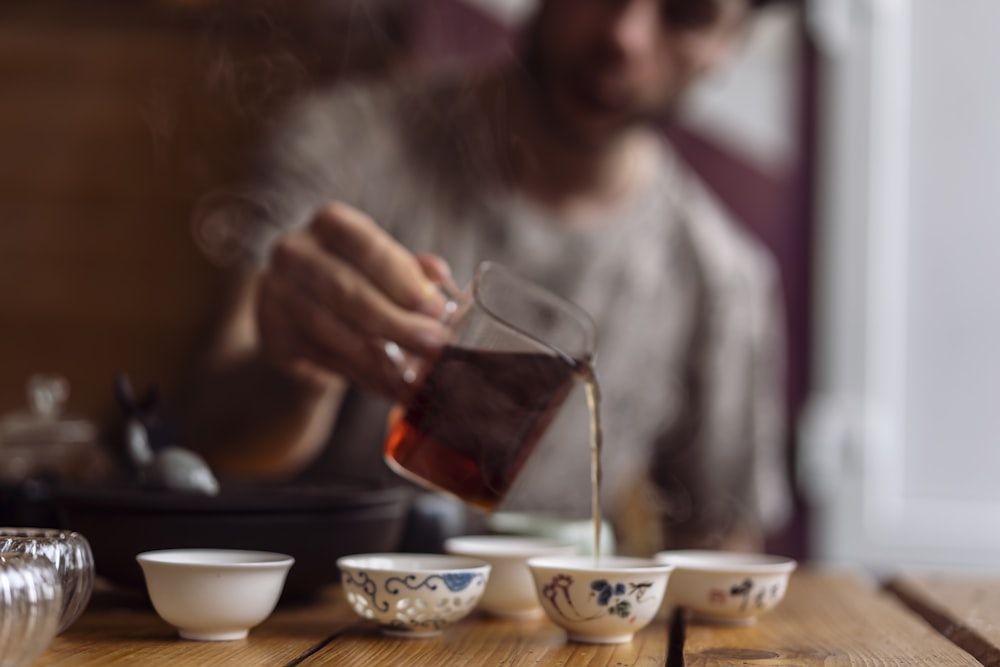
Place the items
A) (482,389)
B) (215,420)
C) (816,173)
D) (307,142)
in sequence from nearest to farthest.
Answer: (482,389) → (215,420) → (307,142) → (816,173)

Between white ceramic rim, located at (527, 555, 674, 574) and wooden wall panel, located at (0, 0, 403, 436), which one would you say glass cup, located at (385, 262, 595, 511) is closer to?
white ceramic rim, located at (527, 555, 674, 574)

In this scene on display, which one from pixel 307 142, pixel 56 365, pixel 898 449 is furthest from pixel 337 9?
pixel 898 449

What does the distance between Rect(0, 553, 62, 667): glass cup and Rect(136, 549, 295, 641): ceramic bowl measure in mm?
160

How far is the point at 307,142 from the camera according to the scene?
2.69 m

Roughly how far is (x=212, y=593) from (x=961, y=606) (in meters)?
0.87

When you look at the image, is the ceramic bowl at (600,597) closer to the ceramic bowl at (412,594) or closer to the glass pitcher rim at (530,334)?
the ceramic bowl at (412,594)

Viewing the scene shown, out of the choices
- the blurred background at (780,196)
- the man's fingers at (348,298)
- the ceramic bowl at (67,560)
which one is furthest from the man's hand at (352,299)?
the blurred background at (780,196)

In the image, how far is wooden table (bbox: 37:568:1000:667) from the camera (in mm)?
943

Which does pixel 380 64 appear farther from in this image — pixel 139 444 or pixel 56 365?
pixel 139 444

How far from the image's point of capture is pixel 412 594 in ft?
3.34

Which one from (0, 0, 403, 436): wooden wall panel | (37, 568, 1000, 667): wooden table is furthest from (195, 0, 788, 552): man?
(37, 568, 1000, 667): wooden table

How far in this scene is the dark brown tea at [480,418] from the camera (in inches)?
42.4

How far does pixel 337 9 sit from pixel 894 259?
173 centimetres

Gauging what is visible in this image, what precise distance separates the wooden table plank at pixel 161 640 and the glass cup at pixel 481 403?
0.62 ft
